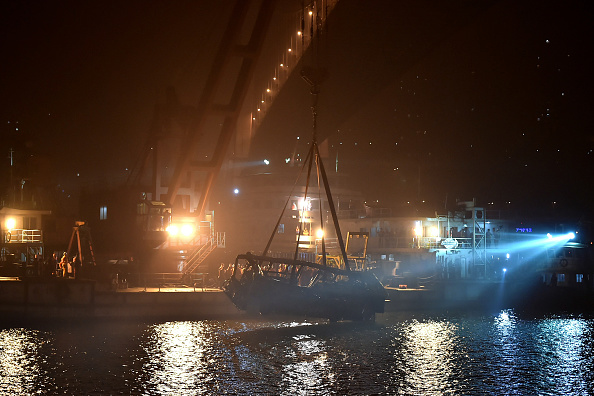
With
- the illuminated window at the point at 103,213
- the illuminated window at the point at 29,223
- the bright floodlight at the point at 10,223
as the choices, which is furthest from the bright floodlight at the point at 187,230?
the illuminated window at the point at 103,213

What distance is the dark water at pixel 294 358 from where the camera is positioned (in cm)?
1889

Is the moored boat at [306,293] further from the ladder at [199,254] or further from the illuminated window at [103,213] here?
the illuminated window at [103,213]

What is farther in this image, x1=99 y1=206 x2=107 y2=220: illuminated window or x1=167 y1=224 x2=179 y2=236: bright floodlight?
x1=99 y1=206 x2=107 y2=220: illuminated window

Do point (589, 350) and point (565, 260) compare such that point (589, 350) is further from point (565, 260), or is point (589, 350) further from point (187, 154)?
point (565, 260)

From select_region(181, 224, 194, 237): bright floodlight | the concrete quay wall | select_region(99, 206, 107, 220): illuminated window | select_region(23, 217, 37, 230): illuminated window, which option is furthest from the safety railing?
select_region(99, 206, 107, 220): illuminated window

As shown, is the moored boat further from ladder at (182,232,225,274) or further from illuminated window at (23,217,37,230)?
illuminated window at (23,217,37,230)

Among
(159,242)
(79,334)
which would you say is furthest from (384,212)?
(79,334)

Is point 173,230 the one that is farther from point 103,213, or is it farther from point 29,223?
point 103,213

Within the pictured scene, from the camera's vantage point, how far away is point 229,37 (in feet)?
107

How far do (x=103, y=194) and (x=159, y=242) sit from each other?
3989 centimetres

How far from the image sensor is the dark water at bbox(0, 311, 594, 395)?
18891 mm


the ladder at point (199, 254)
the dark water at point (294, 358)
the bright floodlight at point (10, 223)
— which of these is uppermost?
the bright floodlight at point (10, 223)

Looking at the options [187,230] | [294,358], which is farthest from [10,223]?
[294,358]

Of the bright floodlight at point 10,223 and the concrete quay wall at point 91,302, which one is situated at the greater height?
the bright floodlight at point 10,223
